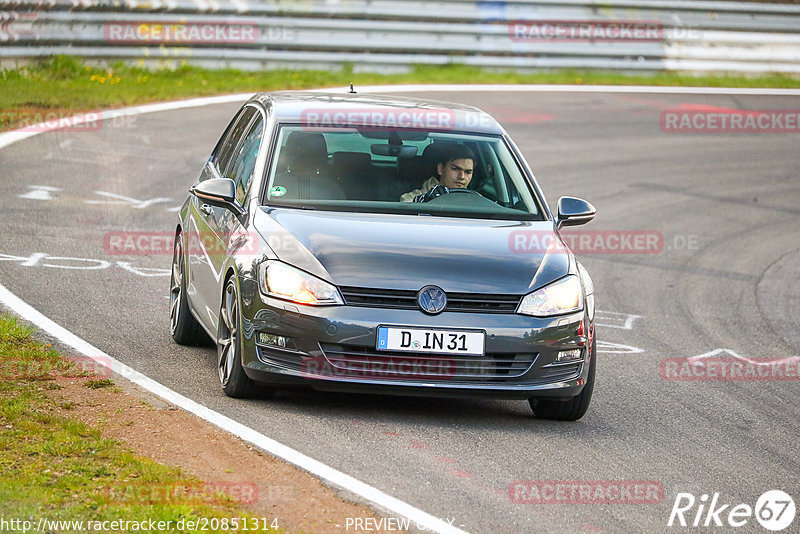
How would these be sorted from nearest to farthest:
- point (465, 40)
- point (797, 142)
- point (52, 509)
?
point (52, 509)
point (797, 142)
point (465, 40)

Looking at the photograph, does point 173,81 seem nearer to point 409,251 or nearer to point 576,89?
point 576,89

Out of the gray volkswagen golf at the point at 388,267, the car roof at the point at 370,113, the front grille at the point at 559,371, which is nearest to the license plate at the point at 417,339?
the gray volkswagen golf at the point at 388,267

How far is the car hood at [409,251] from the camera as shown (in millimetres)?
7168

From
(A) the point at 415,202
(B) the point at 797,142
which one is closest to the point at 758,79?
(B) the point at 797,142

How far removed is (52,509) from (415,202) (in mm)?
3510

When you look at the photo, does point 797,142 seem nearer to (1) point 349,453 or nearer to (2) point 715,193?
(2) point 715,193

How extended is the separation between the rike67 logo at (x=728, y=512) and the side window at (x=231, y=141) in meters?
4.14

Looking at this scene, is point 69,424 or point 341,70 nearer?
point 69,424

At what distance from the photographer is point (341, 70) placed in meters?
24.5

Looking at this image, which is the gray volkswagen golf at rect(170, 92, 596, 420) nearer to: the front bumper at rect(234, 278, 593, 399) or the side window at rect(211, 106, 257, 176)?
the front bumper at rect(234, 278, 593, 399)

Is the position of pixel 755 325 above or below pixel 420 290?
below

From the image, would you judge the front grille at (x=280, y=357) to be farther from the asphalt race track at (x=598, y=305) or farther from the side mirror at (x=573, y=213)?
the side mirror at (x=573, y=213)

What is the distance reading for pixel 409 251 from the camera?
24.1 ft

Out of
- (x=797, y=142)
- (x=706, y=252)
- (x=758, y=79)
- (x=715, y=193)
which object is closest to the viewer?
(x=706, y=252)
